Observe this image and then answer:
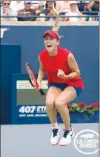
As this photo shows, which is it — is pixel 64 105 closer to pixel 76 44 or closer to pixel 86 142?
pixel 86 142

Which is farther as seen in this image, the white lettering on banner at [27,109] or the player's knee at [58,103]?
the white lettering on banner at [27,109]

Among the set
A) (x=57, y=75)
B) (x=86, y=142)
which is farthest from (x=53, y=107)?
(x=86, y=142)

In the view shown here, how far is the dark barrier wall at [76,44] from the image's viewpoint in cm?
1354

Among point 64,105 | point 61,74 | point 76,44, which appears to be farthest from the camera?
point 76,44

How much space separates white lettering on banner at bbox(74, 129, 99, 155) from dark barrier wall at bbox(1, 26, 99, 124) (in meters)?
4.09

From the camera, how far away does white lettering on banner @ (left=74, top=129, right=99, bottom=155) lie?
363 inches

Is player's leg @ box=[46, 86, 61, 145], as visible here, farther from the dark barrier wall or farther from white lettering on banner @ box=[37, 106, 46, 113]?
the dark barrier wall

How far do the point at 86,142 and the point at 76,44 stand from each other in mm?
4756

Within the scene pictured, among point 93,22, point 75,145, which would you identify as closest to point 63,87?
point 75,145

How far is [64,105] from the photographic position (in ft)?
25.8

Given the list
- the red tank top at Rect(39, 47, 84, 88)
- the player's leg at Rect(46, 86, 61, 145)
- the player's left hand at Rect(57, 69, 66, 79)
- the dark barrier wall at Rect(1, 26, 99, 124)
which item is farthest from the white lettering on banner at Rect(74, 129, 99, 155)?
the dark barrier wall at Rect(1, 26, 99, 124)

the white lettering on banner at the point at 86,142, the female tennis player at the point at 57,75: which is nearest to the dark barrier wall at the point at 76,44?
the white lettering on banner at the point at 86,142

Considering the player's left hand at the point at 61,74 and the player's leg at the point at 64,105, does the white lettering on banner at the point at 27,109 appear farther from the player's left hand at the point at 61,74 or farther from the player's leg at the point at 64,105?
the player's left hand at the point at 61,74

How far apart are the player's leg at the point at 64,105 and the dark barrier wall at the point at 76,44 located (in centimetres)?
532
